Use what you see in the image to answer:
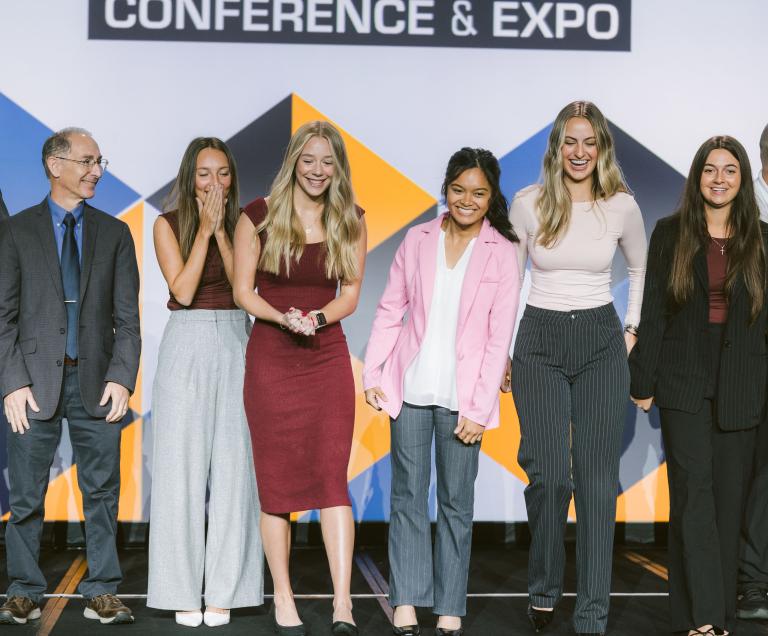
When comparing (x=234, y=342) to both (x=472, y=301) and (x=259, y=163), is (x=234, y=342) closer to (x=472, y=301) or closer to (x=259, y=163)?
(x=472, y=301)

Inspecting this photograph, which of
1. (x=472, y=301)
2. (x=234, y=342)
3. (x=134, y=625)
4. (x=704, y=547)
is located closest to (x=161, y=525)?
(x=134, y=625)

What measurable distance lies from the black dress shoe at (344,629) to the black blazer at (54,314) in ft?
3.80

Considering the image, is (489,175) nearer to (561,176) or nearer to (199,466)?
(561,176)

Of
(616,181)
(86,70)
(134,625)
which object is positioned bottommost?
(134,625)

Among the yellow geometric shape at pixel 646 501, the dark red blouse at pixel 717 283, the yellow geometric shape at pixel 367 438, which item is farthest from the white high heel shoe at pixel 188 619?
the yellow geometric shape at pixel 646 501

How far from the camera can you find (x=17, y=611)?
3850mm

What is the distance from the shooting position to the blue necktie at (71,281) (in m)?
3.91

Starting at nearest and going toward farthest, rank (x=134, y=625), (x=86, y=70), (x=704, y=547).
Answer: (x=704, y=547) → (x=134, y=625) → (x=86, y=70)

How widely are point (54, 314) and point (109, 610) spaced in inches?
43.7

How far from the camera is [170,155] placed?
5.44 meters

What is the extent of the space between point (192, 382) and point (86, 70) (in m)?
2.27

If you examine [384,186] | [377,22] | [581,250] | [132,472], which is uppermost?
[377,22]

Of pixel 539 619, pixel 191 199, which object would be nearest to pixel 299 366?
pixel 191 199

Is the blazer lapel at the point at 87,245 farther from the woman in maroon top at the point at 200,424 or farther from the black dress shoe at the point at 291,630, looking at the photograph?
the black dress shoe at the point at 291,630
